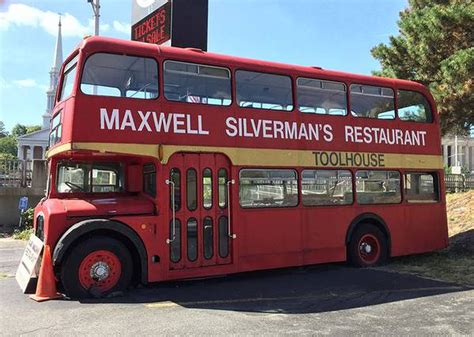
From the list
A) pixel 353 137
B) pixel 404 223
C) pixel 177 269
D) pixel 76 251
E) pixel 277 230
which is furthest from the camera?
pixel 404 223

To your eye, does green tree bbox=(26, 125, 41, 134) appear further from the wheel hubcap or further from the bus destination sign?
the wheel hubcap

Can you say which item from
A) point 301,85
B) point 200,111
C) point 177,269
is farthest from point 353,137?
point 177,269

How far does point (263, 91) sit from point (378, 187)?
3.33m

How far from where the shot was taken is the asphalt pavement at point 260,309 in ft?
19.7

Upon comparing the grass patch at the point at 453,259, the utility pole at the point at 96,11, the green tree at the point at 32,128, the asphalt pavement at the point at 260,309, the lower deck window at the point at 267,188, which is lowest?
the asphalt pavement at the point at 260,309

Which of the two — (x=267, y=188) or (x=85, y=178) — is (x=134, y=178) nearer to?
(x=85, y=178)

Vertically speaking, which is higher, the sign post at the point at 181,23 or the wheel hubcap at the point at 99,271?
the sign post at the point at 181,23

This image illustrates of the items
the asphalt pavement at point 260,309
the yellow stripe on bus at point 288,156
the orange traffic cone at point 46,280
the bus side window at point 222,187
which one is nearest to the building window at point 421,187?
the yellow stripe on bus at point 288,156

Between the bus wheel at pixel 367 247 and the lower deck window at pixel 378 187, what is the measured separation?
57 cm

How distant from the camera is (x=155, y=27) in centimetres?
1362

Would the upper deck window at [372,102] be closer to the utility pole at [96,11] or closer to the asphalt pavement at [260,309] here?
the asphalt pavement at [260,309]

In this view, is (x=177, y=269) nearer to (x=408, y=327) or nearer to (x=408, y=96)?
(x=408, y=327)

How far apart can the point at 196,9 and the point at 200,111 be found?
5.24 metres

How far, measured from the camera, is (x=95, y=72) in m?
7.84
